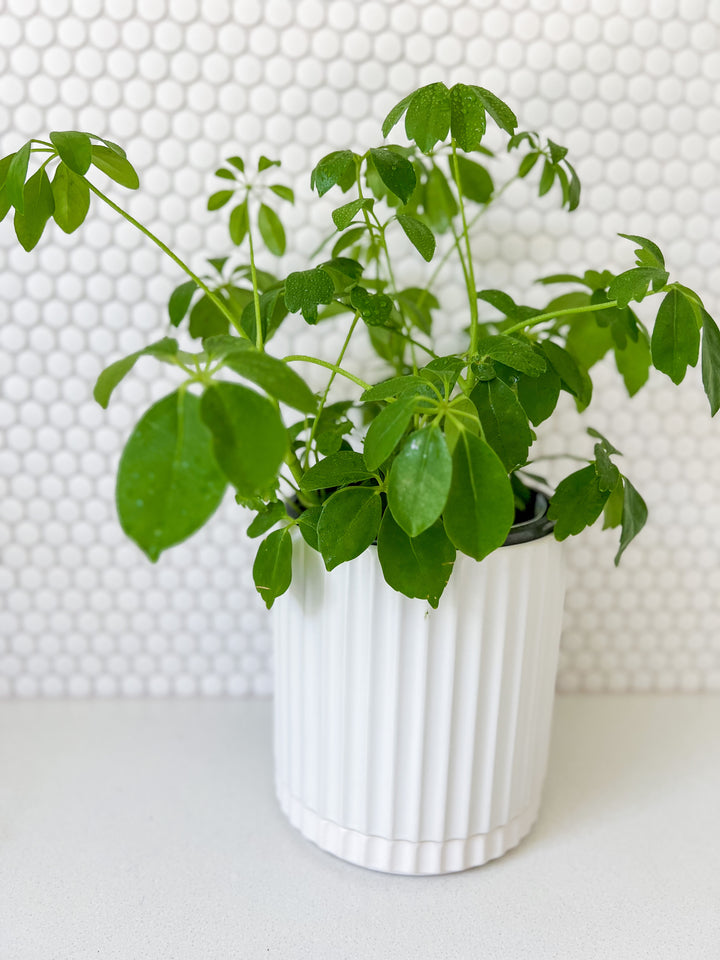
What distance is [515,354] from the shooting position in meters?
0.61

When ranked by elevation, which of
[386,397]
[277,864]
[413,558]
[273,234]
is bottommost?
[277,864]

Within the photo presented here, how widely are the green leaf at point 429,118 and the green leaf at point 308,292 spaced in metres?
0.10

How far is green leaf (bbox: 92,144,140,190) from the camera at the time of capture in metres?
0.62

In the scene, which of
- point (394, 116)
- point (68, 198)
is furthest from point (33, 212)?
point (394, 116)

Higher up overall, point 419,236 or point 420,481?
point 419,236

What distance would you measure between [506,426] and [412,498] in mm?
121

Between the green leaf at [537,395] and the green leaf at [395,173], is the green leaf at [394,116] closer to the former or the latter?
the green leaf at [395,173]

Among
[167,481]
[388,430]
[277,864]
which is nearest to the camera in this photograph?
[167,481]

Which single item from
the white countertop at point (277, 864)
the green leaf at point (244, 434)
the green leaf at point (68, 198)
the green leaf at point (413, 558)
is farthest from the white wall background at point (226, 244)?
the green leaf at point (244, 434)

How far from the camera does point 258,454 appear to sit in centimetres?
44

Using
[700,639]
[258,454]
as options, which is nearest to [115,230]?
[258,454]

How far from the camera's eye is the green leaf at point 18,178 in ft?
1.85

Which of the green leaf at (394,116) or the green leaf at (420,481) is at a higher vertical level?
the green leaf at (394,116)

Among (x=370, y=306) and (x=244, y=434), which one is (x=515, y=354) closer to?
(x=370, y=306)
